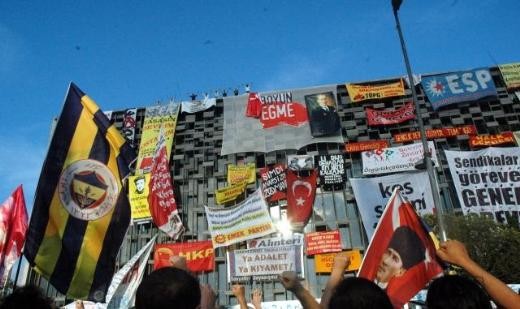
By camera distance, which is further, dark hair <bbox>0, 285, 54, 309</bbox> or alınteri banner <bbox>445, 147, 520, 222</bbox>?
alınteri banner <bbox>445, 147, 520, 222</bbox>

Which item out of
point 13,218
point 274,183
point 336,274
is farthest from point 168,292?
point 274,183

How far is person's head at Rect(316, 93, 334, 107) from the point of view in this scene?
32850mm

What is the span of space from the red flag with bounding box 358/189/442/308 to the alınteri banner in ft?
73.7

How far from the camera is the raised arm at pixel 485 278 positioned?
2311 mm

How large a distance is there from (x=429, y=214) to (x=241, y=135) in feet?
48.9

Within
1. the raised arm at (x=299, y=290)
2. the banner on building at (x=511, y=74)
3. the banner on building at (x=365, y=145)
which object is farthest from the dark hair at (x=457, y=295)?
the banner on building at (x=511, y=74)

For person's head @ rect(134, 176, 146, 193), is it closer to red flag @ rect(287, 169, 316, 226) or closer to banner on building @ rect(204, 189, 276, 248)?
banner on building @ rect(204, 189, 276, 248)

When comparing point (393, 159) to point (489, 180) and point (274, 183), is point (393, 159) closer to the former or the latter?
point (489, 180)

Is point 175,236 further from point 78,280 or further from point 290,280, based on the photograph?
point 290,280

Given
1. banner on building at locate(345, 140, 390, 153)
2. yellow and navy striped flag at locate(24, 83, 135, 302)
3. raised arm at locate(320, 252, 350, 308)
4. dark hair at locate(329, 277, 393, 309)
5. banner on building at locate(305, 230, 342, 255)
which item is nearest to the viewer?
dark hair at locate(329, 277, 393, 309)

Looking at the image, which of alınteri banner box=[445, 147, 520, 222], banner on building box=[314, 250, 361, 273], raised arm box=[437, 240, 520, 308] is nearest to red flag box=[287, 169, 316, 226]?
banner on building box=[314, 250, 361, 273]

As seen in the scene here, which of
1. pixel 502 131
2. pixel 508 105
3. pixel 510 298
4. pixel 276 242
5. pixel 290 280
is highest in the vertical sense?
pixel 508 105

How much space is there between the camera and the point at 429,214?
972 inches

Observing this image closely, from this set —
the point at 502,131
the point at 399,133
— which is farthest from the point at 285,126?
the point at 502,131
